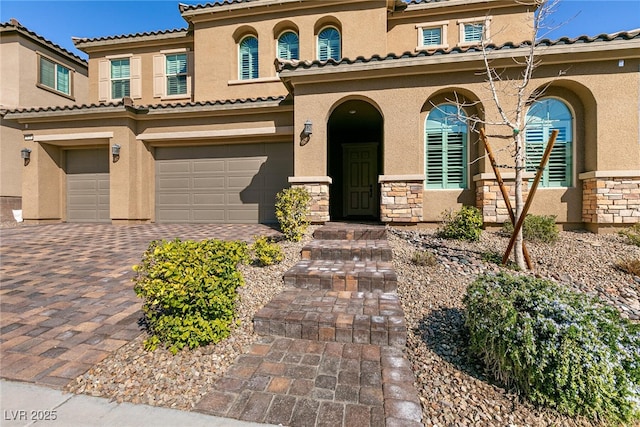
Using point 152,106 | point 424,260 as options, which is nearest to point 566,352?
point 424,260

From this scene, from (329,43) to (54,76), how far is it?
1266 centimetres

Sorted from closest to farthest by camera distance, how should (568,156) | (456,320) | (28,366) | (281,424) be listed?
(281,424), (28,366), (456,320), (568,156)

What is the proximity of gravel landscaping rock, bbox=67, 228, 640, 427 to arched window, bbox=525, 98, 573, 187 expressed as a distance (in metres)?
2.14

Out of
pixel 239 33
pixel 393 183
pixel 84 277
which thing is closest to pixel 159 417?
pixel 84 277

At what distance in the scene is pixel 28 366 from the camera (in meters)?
2.38

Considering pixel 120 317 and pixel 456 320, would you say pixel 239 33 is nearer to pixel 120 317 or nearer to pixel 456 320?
pixel 120 317

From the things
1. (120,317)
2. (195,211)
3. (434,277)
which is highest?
(195,211)

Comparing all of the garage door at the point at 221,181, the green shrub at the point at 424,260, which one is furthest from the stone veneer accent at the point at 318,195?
the green shrub at the point at 424,260

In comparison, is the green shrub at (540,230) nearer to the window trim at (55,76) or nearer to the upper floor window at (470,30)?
the upper floor window at (470,30)

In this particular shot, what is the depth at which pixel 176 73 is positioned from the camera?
37.4 feet

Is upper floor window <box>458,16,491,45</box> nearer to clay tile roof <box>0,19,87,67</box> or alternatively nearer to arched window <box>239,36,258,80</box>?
arched window <box>239,36,258,80</box>

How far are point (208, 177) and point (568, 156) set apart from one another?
9951 mm

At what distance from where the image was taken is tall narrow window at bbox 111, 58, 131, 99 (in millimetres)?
11781

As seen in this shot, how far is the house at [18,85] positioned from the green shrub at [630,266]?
16.2m
